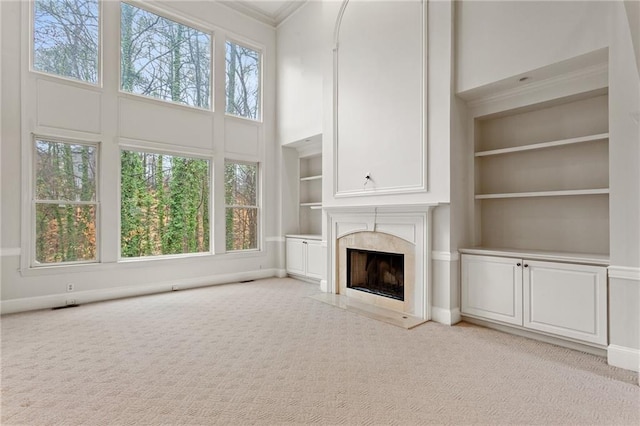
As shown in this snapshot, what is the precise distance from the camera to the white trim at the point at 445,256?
3701mm

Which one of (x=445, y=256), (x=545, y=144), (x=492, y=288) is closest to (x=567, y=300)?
(x=492, y=288)

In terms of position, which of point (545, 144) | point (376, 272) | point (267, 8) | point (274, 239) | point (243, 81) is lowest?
point (376, 272)

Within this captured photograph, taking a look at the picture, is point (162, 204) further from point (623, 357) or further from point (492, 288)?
point (623, 357)

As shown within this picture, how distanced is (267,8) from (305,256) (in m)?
4.60

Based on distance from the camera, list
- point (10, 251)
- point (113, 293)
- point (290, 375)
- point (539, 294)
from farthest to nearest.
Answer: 1. point (113, 293)
2. point (10, 251)
3. point (539, 294)
4. point (290, 375)

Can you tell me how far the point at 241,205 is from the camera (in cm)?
611

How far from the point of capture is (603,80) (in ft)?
9.89

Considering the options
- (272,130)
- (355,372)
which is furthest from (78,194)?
(355,372)

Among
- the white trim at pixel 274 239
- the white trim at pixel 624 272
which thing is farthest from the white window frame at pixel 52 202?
the white trim at pixel 624 272

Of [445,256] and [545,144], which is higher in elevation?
[545,144]

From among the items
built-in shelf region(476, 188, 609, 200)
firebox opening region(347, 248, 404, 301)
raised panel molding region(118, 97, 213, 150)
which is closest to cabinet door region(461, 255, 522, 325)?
built-in shelf region(476, 188, 609, 200)

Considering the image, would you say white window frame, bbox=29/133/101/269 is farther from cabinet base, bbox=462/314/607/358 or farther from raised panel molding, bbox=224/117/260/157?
cabinet base, bbox=462/314/607/358

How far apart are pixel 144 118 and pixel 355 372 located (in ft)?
15.2

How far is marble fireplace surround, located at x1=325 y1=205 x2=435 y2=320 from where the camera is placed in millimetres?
3875
